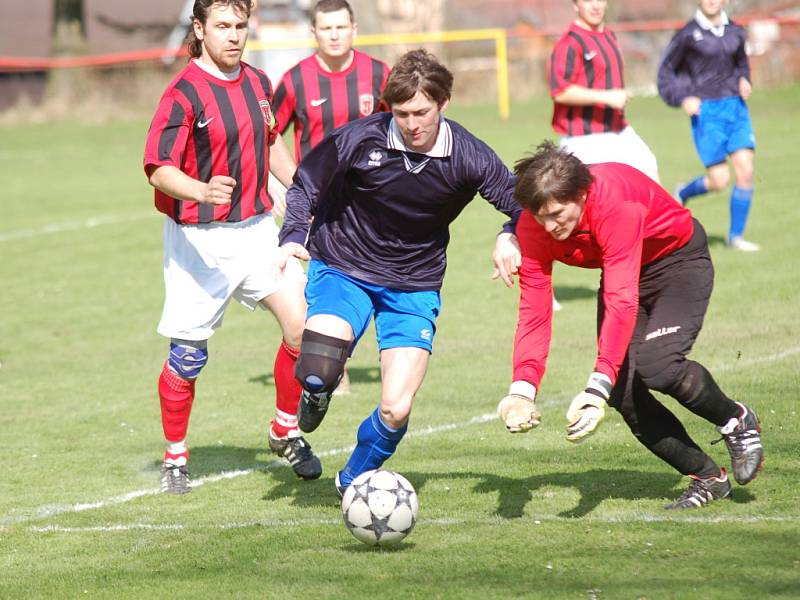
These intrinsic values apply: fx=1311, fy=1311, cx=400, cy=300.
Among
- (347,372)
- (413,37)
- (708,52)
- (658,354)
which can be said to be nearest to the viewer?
(658,354)

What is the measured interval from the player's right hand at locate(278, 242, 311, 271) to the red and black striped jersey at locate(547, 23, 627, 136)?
19.0ft

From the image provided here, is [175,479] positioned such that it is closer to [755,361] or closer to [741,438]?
[741,438]

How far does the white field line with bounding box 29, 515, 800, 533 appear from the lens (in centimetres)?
544

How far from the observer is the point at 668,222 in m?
5.47

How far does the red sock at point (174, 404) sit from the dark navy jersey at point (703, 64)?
24.1 ft

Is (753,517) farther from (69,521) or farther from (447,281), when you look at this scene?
(447,281)

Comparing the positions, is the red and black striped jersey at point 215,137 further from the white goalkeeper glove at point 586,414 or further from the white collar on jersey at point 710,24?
the white collar on jersey at point 710,24

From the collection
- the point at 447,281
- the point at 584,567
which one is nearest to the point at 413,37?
the point at 447,281

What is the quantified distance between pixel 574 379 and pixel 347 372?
70.2 inches

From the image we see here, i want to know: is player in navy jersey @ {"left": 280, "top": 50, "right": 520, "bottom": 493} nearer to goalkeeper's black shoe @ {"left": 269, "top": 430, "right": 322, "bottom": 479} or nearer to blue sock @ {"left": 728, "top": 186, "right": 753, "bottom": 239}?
goalkeeper's black shoe @ {"left": 269, "top": 430, "right": 322, "bottom": 479}

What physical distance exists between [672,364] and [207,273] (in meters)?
2.54

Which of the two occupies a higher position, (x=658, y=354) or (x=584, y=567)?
(x=658, y=354)

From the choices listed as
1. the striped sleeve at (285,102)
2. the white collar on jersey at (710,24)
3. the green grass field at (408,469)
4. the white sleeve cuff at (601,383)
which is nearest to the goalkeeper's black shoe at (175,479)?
the green grass field at (408,469)

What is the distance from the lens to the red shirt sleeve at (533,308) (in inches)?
209
